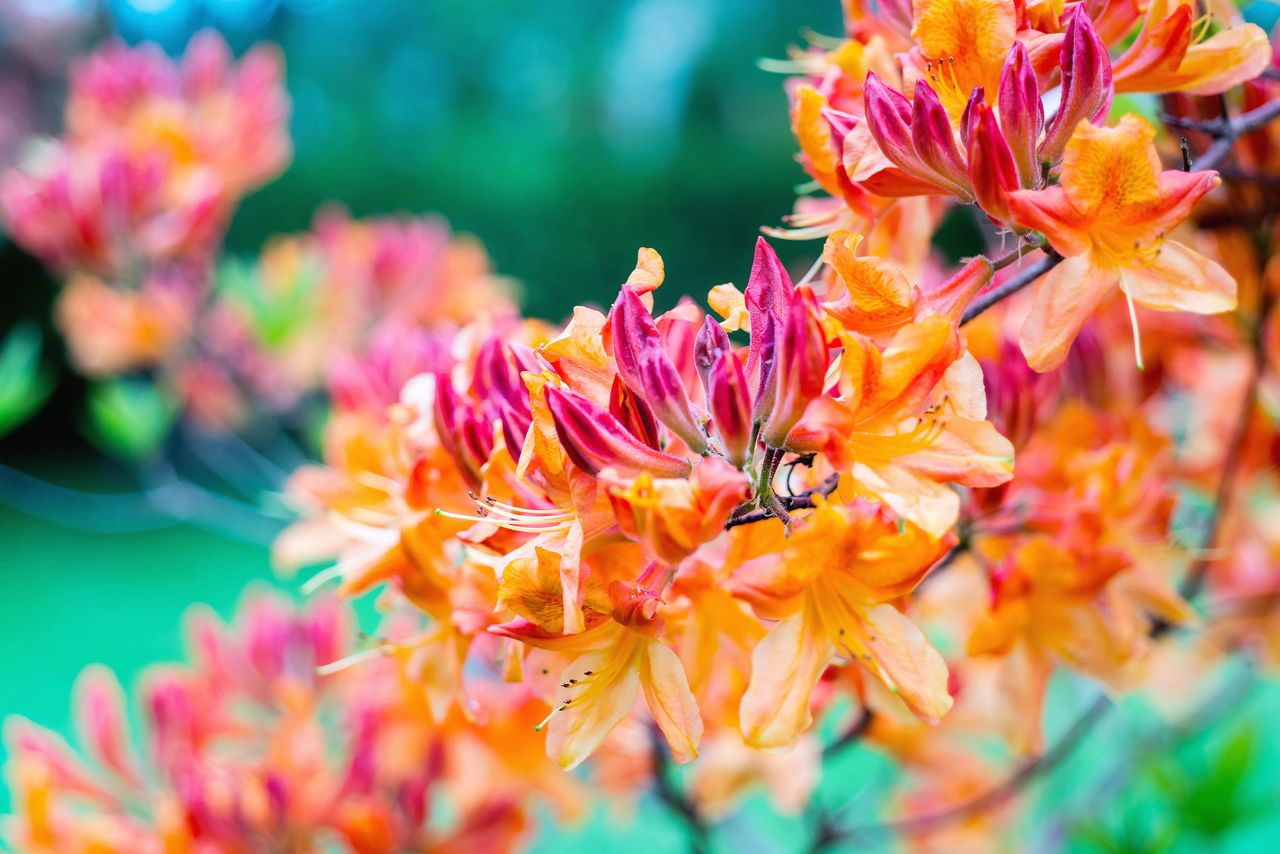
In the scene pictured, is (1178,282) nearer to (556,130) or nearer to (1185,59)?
(1185,59)

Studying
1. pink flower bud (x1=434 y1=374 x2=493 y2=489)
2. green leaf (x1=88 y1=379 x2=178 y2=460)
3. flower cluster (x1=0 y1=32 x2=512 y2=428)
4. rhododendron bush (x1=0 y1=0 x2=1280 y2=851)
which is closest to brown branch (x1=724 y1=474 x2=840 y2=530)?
rhododendron bush (x1=0 y1=0 x2=1280 y2=851)

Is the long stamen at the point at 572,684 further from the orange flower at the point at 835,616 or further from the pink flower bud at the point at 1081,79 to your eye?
the pink flower bud at the point at 1081,79

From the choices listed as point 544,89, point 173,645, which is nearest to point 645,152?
point 544,89

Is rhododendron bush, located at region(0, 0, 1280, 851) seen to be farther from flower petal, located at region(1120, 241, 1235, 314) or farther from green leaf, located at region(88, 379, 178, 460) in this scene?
green leaf, located at region(88, 379, 178, 460)

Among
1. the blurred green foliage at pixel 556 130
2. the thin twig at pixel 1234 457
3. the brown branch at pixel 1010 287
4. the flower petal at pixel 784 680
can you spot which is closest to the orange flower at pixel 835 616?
the flower petal at pixel 784 680

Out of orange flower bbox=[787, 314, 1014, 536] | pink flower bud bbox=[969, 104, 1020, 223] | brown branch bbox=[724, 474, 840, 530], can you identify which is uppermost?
pink flower bud bbox=[969, 104, 1020, 223]

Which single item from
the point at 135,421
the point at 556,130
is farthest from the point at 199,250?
the point at 556,130

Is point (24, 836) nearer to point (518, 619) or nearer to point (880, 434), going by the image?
point (518, 619)
